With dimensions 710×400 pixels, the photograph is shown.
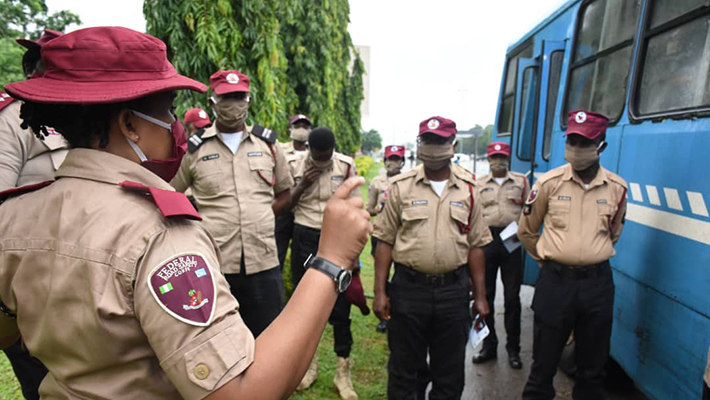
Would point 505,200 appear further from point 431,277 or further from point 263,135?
point 263,135

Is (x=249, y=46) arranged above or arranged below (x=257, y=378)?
above

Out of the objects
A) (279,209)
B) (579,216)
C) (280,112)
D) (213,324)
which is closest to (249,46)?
(280,112)

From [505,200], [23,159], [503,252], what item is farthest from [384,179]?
[23,159]

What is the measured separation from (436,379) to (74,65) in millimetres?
2623

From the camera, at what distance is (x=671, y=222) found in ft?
8.13

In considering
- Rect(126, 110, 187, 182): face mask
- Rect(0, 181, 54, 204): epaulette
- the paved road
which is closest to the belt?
the paved road

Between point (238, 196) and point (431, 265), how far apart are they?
4.29ft

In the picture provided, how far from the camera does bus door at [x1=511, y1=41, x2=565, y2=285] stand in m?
4.41

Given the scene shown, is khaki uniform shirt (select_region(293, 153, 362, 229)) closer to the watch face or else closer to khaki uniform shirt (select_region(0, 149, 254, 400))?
the watch face

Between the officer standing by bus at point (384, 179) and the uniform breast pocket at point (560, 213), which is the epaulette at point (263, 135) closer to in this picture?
the uniform breast pocket at point (560, 213)

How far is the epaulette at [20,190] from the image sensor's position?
3.42ft

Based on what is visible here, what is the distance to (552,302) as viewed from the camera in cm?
291

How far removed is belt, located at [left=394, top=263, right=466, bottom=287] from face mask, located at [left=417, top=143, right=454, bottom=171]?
0.69 metres

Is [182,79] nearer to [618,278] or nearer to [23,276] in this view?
[23,276]
